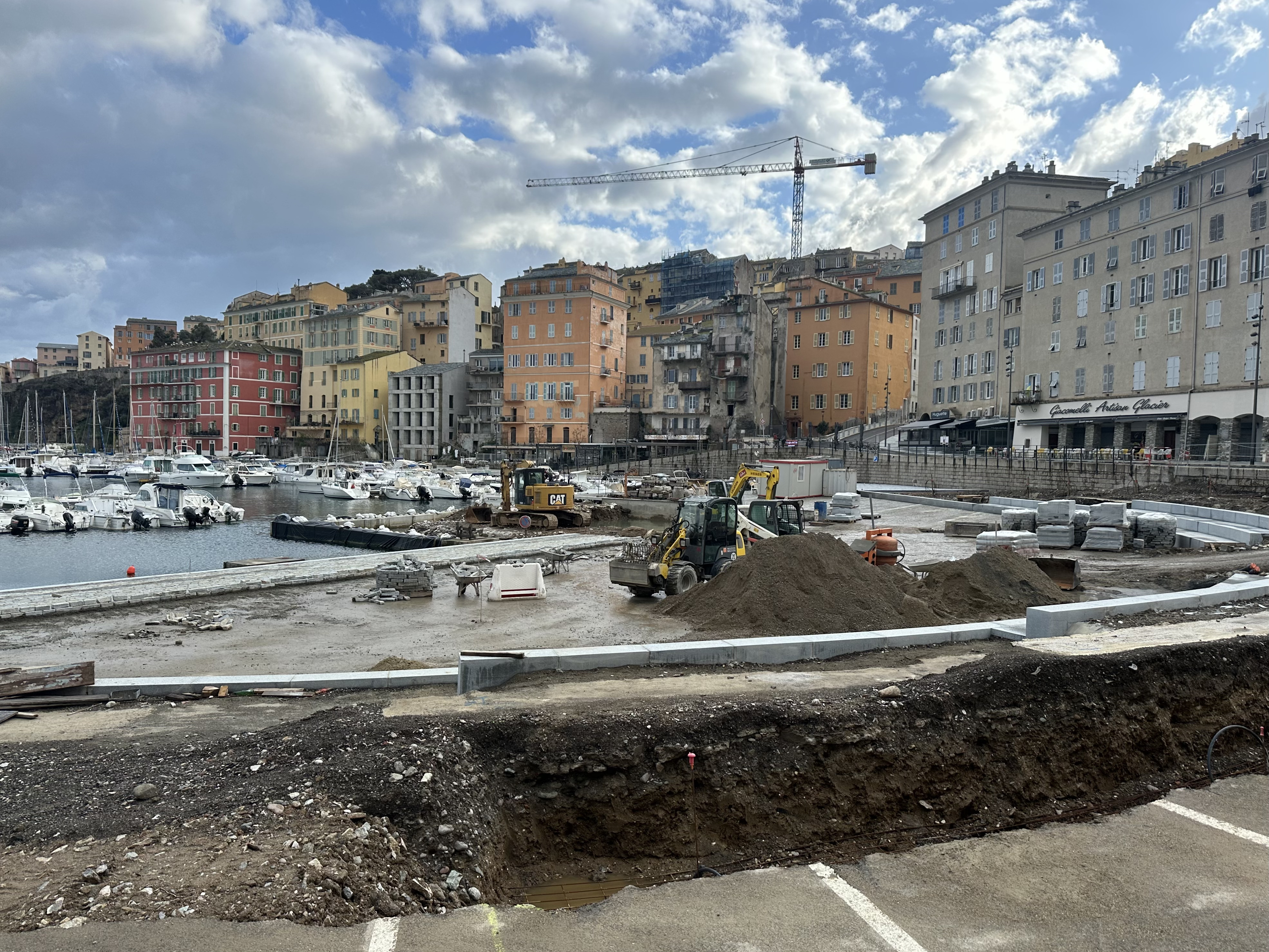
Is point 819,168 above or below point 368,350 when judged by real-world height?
above

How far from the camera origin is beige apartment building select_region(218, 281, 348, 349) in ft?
389

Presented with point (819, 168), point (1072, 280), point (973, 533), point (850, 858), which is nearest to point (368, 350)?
point (819, 168)

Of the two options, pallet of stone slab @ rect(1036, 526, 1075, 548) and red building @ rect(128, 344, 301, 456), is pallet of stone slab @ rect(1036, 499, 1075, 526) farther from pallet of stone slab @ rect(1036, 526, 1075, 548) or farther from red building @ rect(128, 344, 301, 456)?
red building @ rect(128, 344, 301, 456)

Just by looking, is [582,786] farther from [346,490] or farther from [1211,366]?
[346,490]

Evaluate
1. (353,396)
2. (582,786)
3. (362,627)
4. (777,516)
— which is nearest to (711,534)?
(777,516)

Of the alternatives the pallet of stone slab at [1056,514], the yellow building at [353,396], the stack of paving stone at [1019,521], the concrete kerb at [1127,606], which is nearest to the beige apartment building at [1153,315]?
the stack of paving stone at [1019,521]

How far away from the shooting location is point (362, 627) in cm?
1606

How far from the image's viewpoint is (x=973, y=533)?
30.2 meters

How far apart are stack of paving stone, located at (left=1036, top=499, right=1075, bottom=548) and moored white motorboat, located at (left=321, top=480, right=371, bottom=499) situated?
163 ft

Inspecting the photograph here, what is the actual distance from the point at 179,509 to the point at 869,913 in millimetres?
47027

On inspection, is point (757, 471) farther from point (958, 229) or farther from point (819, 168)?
point (819, 168)

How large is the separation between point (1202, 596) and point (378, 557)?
21.4 metres

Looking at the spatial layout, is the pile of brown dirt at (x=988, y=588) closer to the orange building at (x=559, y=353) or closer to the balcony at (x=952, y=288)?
the balcony at (x=952, y=288)

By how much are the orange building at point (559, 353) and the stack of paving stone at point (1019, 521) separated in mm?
62392
